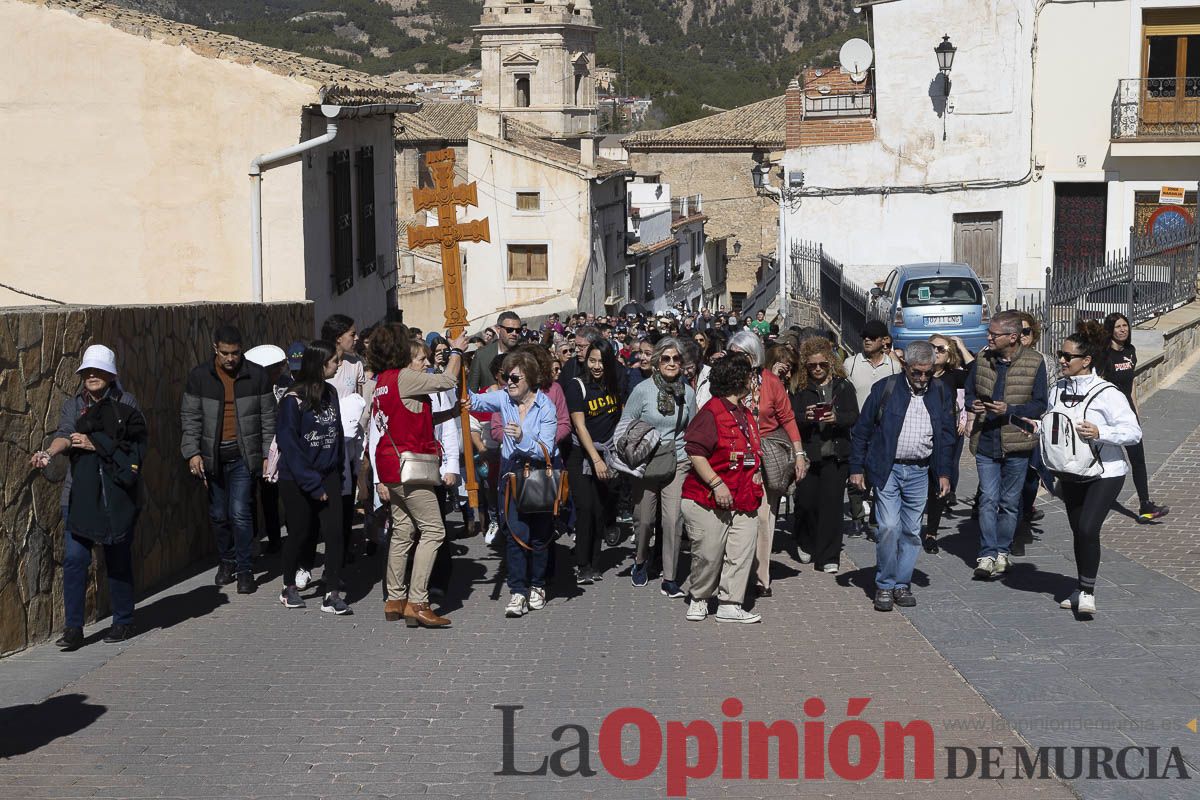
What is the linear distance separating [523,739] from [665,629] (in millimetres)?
2379

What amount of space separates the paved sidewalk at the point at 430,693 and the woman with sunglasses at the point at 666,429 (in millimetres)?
392

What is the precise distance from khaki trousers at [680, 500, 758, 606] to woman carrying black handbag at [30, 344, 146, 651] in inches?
137

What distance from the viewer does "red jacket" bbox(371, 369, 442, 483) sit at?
28.8ft

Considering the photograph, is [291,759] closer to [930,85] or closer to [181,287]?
[181,287]

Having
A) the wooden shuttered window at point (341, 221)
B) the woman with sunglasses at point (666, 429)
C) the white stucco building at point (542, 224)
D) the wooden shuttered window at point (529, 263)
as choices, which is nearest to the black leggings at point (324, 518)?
the woman with sunglasses at point (666, 429)

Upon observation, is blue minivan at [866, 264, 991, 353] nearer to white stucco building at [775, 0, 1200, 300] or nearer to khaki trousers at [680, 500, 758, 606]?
white stucco building at [775, 0, 1200, 300]

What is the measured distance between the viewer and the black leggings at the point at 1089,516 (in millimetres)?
8703

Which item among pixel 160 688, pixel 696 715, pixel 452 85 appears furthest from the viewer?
pixel 452 85

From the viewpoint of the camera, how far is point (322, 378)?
358 inches

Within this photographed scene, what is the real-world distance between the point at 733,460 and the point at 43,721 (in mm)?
4260

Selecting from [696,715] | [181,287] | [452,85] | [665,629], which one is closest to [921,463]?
[665,629]

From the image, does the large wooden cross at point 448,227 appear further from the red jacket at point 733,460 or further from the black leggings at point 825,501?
the red jacket at point 733,460

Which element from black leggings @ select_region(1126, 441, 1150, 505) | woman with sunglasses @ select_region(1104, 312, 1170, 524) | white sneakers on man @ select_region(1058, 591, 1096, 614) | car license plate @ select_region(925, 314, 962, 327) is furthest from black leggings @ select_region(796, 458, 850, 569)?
car license plate @ select_region(925, 314, 962, 327)

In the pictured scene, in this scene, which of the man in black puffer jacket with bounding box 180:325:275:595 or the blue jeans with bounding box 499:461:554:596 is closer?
the blue jeans with bounding box 499:461:554:596
